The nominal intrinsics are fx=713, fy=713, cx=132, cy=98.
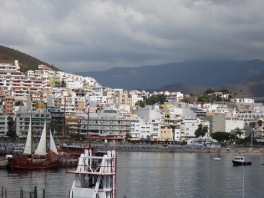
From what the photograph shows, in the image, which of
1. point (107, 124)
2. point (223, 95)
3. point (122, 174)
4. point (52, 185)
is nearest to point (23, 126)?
point (107, 124)

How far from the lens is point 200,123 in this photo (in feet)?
432

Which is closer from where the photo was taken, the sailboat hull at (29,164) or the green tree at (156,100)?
the sailboat hull at (29,164)

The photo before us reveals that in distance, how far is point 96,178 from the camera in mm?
26844

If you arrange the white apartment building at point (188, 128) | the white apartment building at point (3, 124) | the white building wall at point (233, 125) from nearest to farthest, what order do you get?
the white apartment building at point (3, 124) → the white apartment building at point (188, 128) → the white building wall at point (233, 125)

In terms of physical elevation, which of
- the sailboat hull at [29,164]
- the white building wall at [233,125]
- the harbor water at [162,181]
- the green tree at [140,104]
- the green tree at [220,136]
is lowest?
the harbor water at [162,181]

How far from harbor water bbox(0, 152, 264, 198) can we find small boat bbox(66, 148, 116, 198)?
1200cm

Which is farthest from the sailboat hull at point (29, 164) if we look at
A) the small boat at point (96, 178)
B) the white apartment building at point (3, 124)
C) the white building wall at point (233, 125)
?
the white building wall at point (233, 125)

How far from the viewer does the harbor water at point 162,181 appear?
151ft

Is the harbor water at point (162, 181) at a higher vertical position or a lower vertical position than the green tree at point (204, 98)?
lower

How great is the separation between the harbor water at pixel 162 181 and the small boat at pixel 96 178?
473 inches

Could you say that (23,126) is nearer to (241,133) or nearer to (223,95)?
(241,133)

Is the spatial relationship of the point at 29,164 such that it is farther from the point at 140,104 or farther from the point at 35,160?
the point at 140,104

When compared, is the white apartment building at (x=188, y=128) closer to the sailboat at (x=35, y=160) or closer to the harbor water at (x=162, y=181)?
the harbor water at (x=162, y=181)

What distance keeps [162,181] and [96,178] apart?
28.8 metres
